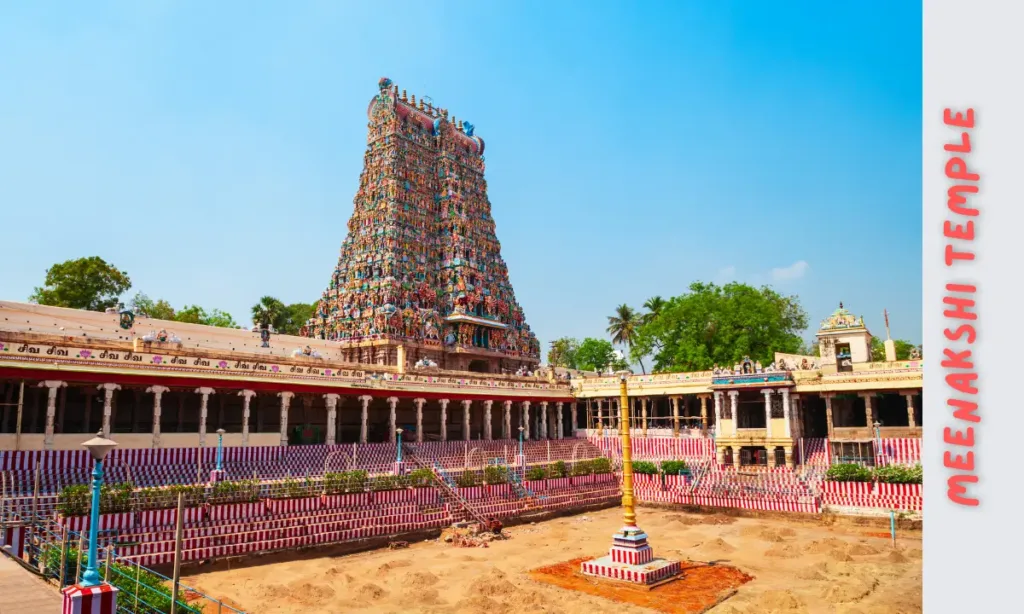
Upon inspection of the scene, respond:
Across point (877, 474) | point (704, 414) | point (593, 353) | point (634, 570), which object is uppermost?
point (593, 353)

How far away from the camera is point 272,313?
234 feet

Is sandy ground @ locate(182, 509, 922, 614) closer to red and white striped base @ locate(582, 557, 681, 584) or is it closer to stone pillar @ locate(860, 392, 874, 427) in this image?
red and white striped base @ locate(582, 557, 681, 584)

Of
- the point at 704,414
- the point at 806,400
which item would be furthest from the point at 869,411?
the point at 704,414

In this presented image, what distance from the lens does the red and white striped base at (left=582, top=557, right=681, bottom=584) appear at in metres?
19.3

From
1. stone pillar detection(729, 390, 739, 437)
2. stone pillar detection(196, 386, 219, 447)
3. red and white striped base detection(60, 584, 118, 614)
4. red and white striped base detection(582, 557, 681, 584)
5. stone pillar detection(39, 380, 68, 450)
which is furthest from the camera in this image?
stone pillar detection(729, 390, 739, 437)

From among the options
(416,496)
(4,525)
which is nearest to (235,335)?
(416,496)

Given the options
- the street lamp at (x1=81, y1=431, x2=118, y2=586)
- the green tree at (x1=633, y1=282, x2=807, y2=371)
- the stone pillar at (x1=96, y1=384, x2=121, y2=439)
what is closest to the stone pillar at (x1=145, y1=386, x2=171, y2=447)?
the stone pillar at (x1=96, y1=384, x2=121, y2=439)

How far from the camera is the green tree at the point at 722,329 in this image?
5366cm

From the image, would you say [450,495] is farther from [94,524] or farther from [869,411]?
[869,411]

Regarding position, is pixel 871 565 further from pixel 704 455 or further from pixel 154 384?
pixel 154 384

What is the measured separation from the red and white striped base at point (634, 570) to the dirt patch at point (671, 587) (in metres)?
0.29

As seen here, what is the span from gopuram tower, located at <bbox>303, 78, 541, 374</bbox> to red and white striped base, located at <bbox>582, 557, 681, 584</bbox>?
27.1 meters

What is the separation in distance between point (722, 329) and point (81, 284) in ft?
170

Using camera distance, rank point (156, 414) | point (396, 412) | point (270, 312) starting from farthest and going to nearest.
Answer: point (270, 312)
point (396, 412)
point (156, 414)
